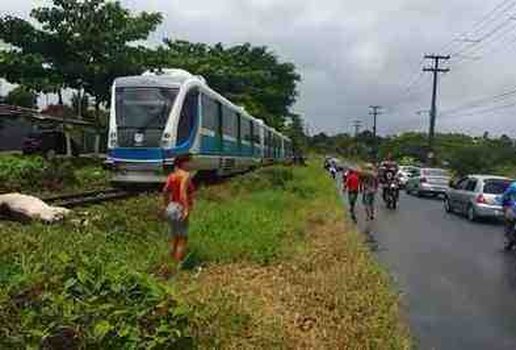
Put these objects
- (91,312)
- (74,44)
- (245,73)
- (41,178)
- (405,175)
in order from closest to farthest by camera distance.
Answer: (91,312) → (41,178) → (74,44) → (405,175) → (245,73)

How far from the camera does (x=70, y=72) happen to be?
1407 inches

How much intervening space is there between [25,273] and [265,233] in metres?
7.36

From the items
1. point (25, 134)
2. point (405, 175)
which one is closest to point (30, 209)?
point (25, 134)

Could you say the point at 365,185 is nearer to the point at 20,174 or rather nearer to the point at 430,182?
the point at 20,174

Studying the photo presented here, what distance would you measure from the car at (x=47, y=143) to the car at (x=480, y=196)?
1835 centimetres

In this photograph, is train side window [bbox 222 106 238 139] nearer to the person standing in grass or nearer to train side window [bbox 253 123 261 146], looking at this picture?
train side window [bbox 253 123 261 146]

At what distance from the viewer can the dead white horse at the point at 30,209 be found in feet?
47.3

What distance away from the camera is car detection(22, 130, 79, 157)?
40.5 metres

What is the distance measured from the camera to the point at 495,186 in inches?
1133

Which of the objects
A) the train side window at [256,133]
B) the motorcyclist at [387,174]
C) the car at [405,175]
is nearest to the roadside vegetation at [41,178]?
the motorcyclist at [387,174]

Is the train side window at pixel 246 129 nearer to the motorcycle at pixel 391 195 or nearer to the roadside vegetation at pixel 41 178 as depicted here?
the motorcycle at pixel 391 195

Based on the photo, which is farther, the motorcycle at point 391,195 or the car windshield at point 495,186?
the motorcycle at point 391,195

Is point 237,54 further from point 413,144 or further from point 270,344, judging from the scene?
point 270,344

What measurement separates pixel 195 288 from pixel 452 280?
576 cm
